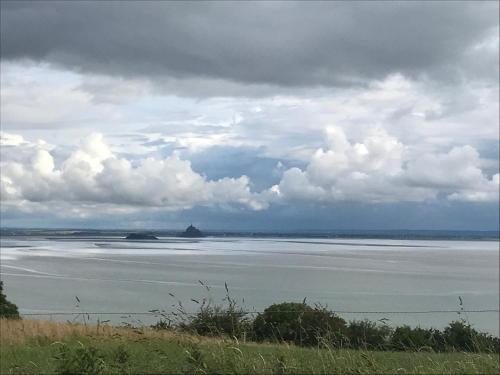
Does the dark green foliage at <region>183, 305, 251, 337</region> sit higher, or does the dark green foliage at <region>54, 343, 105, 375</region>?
the dark green foliage at <region>54, 343, 105, 375</region>

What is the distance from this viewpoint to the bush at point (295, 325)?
53.0 ft

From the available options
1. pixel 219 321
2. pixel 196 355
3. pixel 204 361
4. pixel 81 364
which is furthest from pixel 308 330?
pixel 81 364

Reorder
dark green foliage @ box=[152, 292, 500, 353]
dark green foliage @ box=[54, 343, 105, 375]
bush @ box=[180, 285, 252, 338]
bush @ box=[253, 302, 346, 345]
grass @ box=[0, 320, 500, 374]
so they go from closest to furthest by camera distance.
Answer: dark green foliage @ box=[54, 343, 105, 375], grass @ box=[0, 320, 500, 374], bush @ box=[180, 285, 252, 338], dark green foliage @ box=[152, 292, 500, 353], bush @ box=[253, 302, 346, 345]

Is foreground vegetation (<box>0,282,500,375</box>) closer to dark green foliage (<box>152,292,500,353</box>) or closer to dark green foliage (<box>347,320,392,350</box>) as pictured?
dark green foliage (<box>152,292,500,353</box>)

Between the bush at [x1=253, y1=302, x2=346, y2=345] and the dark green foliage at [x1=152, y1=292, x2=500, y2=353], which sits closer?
the dark green foliage at [x1=152, y1=292, x2=500, y2=353]

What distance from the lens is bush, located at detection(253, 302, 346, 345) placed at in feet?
53.0

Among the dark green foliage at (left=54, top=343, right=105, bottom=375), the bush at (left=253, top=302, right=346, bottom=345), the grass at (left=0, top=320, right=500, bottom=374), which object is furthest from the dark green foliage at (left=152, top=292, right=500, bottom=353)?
the dark green foliage at (left=54, top=343, right=105, bottom=375)

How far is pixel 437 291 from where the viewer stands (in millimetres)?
72062

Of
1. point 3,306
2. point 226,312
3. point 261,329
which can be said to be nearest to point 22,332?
point 226,312

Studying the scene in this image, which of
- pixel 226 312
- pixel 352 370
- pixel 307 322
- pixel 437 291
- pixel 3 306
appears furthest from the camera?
pixel 437 291

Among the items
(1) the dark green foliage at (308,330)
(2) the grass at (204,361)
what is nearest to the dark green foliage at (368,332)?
(1) the dark green foliage at (308,330)

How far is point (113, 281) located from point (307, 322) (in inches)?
2389

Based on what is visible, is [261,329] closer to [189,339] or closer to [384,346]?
[384,346]

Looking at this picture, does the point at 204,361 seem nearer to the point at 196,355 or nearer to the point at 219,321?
the point at 196,355
